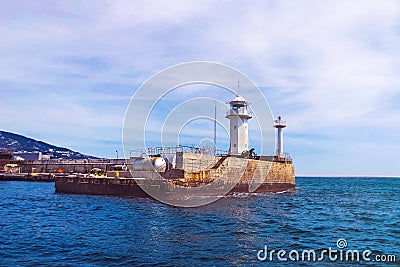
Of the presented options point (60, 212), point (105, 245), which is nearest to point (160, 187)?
point (60, 212)

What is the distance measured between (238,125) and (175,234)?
3284 cm

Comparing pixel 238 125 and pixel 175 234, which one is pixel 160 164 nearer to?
pixel 238 125

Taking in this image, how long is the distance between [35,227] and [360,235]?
53.0 feet

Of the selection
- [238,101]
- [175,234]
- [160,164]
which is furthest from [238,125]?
[175,234]

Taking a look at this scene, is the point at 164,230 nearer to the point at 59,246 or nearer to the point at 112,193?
the point at 59,246

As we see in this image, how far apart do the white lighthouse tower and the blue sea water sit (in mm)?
20785

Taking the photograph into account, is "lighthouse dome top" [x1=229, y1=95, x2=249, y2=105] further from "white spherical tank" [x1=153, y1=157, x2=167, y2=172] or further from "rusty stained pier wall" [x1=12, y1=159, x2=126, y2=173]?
"rusty stained pier wall" [x1=12, y1=159, x2=126, y2=173]

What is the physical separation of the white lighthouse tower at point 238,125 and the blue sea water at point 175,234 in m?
20.8

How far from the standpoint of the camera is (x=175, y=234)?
1795 cm

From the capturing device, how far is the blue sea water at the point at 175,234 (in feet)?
44.9

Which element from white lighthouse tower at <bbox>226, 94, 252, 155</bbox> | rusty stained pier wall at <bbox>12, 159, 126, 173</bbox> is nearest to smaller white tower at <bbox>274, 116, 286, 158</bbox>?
white lighthouse tower at <bbox>226, 94, 252, 155</bbox>

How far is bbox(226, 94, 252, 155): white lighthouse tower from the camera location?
49656 mm

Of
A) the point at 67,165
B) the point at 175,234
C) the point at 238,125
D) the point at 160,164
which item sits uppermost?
the point at 238,125

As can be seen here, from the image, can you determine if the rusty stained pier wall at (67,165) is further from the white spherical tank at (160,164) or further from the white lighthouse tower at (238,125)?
the white spherical tank at (160,164)
